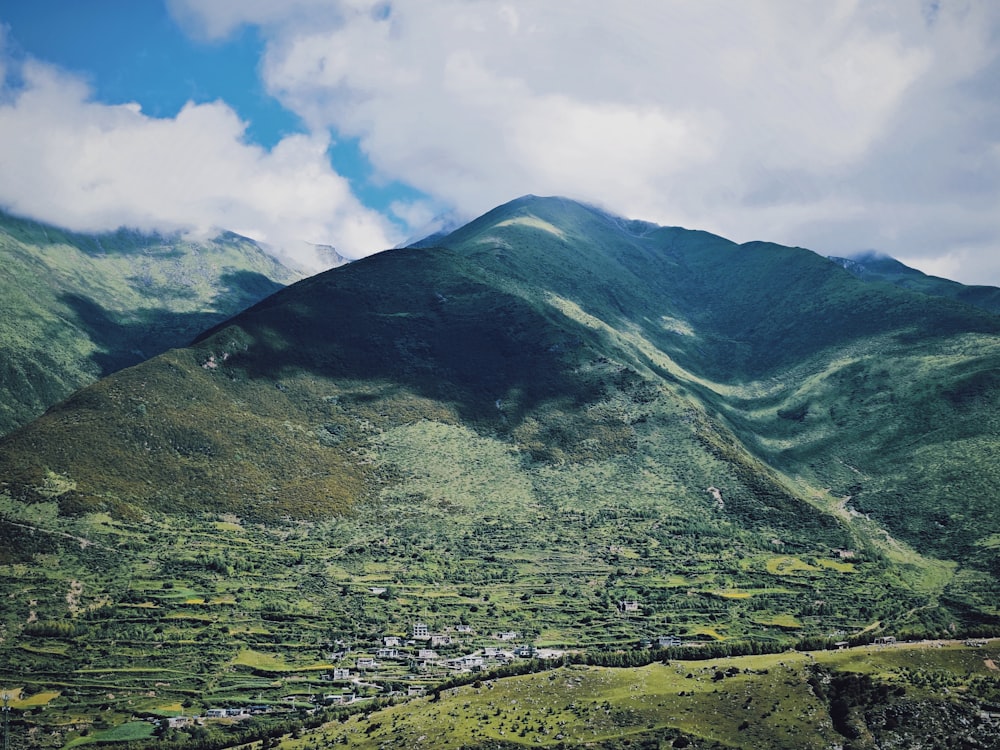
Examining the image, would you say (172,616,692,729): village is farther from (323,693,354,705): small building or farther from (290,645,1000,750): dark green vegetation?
(290,645,1000,750): dark green vegetation

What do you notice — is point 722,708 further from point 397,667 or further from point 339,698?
point 339,698

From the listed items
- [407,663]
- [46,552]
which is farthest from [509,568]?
[46,552]

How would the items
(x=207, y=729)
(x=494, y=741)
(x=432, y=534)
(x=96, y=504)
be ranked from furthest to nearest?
(x=432, y=534), (x=96, y=504), (x=207, y=729), (x=494, y=741)

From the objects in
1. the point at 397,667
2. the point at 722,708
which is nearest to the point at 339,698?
the point at 397,667

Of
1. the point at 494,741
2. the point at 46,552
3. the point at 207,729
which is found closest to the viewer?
the point at 494,741

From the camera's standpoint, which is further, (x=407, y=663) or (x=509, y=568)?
(x=509, y=568)

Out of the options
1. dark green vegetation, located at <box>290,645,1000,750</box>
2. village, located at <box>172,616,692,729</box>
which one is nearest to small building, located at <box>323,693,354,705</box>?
village, located at <box>172,616,692,729</box>

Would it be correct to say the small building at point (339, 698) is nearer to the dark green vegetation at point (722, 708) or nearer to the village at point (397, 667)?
the village at point (397, 667)

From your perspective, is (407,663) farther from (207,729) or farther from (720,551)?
(720,551)

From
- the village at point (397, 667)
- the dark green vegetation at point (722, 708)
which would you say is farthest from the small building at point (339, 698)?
the dark green vegetation at point (722, 708)

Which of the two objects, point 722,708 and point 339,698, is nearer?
point 722,708

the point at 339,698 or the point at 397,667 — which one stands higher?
the point at 397,667
